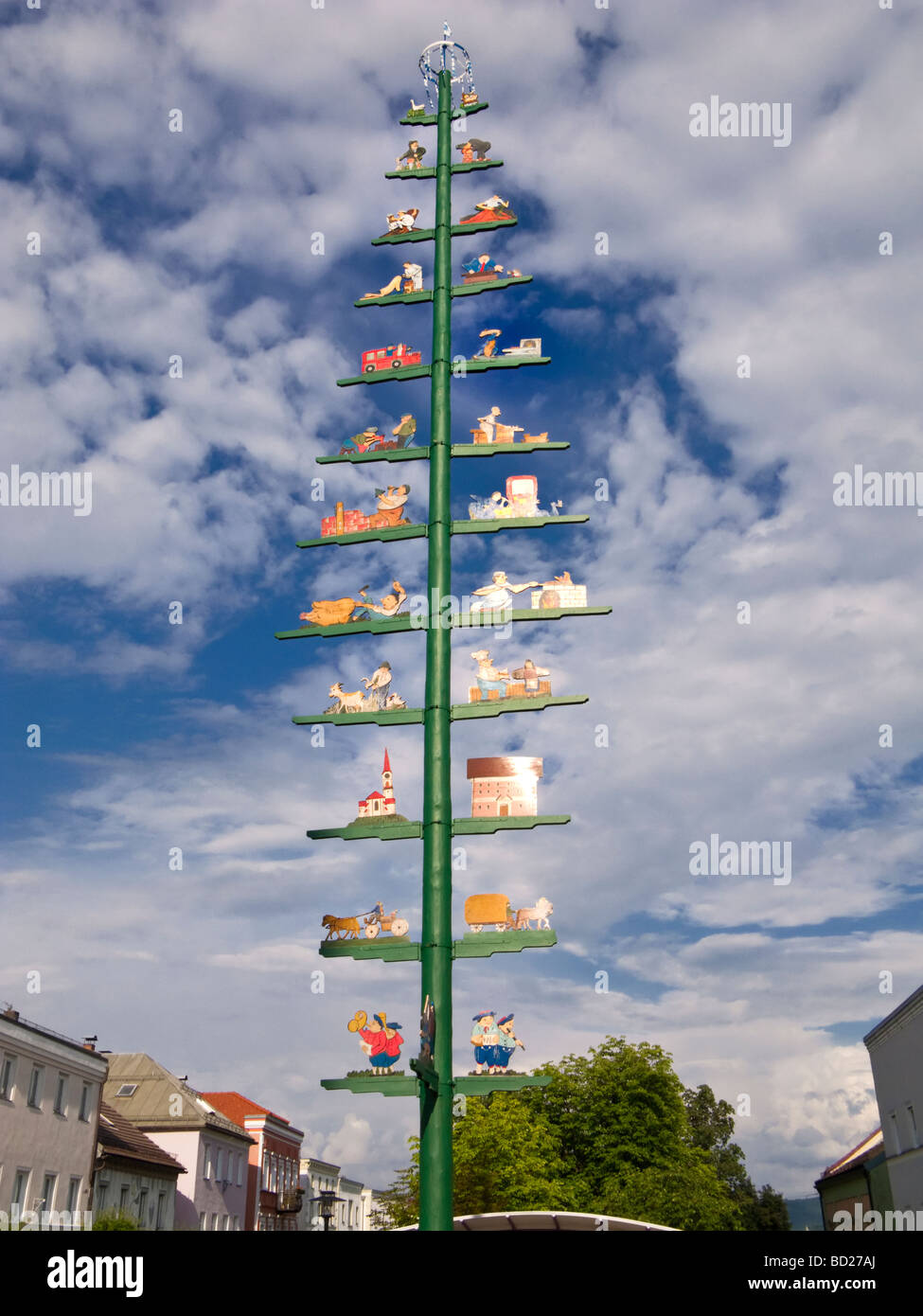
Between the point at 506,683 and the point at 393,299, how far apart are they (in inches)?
214

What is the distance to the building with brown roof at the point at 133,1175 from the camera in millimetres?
39162

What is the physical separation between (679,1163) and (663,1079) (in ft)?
11.4

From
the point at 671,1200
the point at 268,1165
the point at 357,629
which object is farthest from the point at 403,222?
the point at 268,1165

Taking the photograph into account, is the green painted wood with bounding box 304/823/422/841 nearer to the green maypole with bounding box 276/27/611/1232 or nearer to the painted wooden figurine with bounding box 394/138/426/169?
the green maypole with bounding box 276/27/611/1232

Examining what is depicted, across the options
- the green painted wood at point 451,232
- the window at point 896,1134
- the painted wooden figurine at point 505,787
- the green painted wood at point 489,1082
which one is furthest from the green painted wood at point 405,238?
the window at point 896,1134

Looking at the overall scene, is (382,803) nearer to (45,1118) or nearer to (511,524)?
(511,524)

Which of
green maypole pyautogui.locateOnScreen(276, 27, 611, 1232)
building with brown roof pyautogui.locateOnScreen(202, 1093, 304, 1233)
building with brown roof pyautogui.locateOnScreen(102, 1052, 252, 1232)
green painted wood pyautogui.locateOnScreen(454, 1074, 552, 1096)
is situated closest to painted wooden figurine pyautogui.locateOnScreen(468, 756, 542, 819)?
green maypole pyautogui.locateOnScreen(276, 27, 611, 1232)

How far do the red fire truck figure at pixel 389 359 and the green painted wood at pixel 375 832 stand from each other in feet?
18.8

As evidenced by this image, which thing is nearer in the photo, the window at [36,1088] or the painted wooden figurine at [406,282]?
the painted wooden figurine at [406,282]

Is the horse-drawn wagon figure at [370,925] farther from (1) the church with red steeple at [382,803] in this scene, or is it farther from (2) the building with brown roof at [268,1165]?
(2) the building with brown roof at [268,1165]

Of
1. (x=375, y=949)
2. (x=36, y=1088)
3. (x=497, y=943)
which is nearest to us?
(x=497, y=943)

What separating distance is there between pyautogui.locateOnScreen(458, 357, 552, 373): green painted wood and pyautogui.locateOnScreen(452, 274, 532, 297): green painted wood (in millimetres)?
862

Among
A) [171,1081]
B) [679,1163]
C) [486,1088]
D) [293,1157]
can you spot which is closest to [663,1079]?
[679,1163]

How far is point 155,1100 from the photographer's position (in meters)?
51.1
